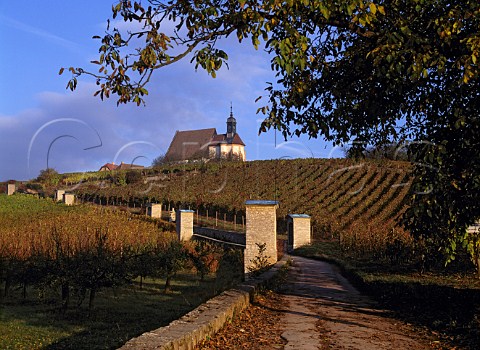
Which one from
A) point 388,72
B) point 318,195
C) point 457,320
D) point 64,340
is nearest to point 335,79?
point 388,72

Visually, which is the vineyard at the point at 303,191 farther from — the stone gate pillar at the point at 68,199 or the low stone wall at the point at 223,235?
the low stone wall at the point at 223,235

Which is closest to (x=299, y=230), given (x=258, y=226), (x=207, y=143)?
(x=258, y=226)

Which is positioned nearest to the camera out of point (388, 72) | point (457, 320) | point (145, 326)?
point (388, 72)

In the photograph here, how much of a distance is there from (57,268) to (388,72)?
34.9ft

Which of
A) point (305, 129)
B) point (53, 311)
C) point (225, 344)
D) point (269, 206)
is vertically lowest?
point (53, 311)

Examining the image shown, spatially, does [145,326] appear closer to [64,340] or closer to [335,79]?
[64,340]

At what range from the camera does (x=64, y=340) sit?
9781mm

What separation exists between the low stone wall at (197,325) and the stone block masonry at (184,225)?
21833mm

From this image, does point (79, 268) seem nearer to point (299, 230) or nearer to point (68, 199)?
point (299, 230)

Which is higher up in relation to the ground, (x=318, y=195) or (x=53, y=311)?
(x=318, y=195)

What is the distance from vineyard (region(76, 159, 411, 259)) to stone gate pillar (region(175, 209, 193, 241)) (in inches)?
381

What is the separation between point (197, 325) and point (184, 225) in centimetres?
2540

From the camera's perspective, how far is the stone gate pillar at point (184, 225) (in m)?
31.1

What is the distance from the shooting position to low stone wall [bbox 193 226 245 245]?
24.5m
